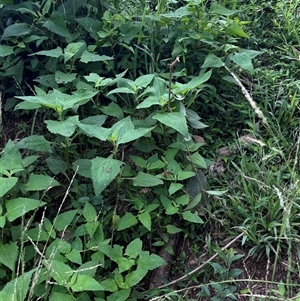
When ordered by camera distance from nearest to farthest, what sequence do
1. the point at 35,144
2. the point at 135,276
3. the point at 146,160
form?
the point at 135,276, the point at 35,144, the point at 146,160

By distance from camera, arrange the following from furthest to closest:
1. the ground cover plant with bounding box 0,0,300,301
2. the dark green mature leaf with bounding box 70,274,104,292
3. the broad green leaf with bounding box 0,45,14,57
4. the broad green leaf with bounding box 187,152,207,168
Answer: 1. the broad green leaf with bounding box 0,45,14,57
2. the broad green leaf with bounding box 187,152,207,168
3. the ground cover plant with bounding box 0,0,300,301
4. the dark green mature leaf with bounding box 70,274,104,292

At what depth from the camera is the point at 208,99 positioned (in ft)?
9.29

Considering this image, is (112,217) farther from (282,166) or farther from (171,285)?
(282,166)

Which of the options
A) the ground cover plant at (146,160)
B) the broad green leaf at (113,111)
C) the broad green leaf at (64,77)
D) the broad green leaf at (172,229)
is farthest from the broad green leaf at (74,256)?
the broad green leaf at (64,77)

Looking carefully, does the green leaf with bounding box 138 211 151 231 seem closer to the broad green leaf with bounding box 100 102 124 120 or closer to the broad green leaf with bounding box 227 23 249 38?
the broad green leaf with bounding box 100 102 124 120

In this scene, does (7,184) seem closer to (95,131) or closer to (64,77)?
(95,131)

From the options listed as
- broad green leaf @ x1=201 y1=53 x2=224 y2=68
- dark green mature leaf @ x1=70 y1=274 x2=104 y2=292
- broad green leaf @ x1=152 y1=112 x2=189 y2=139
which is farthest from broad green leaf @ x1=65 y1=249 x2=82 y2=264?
broad green leaf @ x1=201 y1=53 x2=224 y2=68

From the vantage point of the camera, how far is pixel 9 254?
2.02m

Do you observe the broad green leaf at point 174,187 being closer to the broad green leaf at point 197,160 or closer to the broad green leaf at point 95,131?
the broad green leaf at point 197,160

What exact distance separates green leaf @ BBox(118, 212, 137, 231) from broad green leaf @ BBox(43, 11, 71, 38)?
1.28 m

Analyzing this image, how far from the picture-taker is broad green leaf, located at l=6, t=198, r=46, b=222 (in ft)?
6.58

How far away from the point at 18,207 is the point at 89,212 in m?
0.36

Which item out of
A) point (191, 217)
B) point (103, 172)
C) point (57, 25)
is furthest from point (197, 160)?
point (57, 25)

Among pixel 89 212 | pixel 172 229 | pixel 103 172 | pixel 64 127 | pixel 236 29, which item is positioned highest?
pixel 236 29
